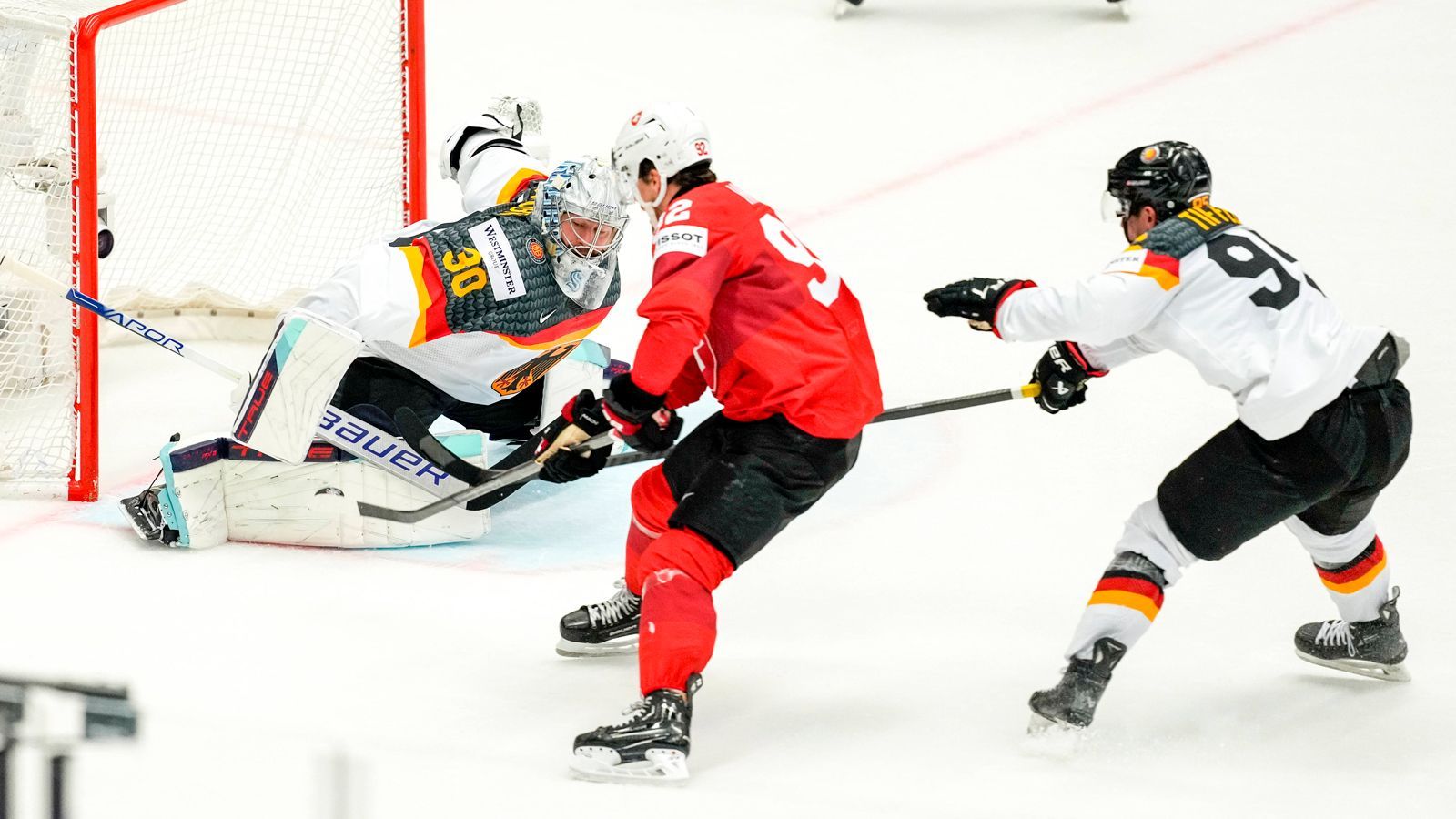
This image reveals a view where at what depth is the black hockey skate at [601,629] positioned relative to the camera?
308 cm

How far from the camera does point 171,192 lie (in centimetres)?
477

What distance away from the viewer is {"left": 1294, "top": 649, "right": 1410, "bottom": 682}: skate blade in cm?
300

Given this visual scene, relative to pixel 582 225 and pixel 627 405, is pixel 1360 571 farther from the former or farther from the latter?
pixel 582 225

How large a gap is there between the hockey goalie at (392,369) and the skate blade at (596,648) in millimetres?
630

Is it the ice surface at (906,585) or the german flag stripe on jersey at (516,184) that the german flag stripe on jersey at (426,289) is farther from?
the ice surface at (906,585)

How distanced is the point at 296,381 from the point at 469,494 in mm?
434

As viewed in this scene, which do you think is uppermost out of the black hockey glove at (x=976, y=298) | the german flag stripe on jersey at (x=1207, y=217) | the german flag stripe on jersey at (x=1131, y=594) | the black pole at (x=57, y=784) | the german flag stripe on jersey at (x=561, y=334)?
the german flag stripe on jersey at (x=561, y=334)

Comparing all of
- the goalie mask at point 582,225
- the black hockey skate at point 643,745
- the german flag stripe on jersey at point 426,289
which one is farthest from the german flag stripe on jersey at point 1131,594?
the german flag stripe on jersey at point 426,289

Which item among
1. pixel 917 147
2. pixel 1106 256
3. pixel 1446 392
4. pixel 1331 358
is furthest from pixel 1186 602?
pixel 917 147

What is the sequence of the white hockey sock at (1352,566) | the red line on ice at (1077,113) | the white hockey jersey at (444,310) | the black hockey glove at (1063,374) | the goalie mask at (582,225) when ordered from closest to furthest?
the white hockey sock at (1352,566)
the black hockey glove at (1063,374)
the goalie mask at (582,225)
the white hockey jersey at (444,310)
the red line on ice at (1077,113)

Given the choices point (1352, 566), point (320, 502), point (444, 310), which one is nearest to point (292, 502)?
point (320, 502)

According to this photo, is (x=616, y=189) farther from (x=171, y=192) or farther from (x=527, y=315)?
(x=171, y=192)

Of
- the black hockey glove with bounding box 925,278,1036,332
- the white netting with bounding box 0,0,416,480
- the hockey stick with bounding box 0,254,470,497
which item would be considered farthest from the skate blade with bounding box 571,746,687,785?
the white netting with bounding box 0,0,416,480

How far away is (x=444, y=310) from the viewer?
351cm
